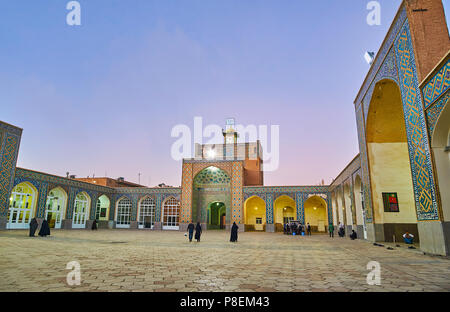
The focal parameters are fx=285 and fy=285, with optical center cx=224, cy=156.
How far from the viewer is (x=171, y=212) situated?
91.1 feet

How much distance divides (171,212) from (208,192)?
13.4 ft

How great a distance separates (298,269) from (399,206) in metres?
9.26

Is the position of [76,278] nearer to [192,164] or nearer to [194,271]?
[194,271]

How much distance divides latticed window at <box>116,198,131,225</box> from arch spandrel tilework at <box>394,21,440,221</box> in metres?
25.9

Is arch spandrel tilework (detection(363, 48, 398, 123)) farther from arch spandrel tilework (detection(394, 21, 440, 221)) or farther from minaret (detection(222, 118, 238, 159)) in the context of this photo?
minaret (detection(222, 118, 238, 159))

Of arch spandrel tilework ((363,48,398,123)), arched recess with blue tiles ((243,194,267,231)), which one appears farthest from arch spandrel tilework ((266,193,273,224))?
arch spandrel tilework ((363,48,398,123))

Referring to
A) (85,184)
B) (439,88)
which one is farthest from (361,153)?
(85,184)

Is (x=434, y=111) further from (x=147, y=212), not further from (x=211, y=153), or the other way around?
(x=211, y=153)

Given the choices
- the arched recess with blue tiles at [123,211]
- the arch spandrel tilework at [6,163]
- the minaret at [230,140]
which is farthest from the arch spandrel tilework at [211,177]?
the arch spandrel tilework at [6,163]

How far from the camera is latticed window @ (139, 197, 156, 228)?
27984 millimetres

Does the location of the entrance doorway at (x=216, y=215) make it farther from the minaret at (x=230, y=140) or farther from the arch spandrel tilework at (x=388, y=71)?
the arch spandrel tilework at (x=388, y=71)

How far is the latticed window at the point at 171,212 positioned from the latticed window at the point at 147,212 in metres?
1.26

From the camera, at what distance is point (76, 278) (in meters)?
4.24
